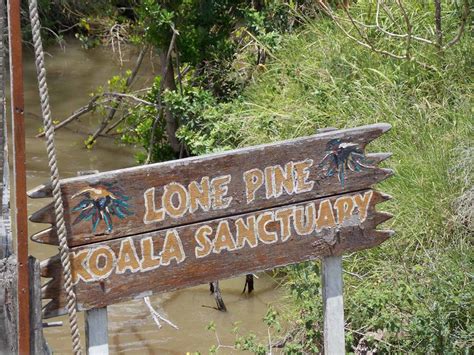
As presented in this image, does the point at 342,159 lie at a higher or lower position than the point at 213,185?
higher

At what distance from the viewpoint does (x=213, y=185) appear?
3.34 metres

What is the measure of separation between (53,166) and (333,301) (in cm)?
146

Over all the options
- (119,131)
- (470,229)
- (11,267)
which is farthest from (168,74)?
(11,267)

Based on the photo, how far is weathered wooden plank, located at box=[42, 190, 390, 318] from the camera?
3.16m

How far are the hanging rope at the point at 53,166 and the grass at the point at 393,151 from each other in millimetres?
1663

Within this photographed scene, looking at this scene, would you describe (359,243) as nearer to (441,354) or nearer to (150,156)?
(441,354)

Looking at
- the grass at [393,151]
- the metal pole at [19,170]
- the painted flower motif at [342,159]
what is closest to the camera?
the metal pole at [19,170]

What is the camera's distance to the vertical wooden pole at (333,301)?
148 inches

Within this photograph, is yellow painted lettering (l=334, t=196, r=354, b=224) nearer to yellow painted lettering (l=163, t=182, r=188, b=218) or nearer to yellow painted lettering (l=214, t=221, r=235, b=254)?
yellow painted lettering (l=214, t=221, r=235, b=254)

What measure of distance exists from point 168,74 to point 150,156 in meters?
0.75

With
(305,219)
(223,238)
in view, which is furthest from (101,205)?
(305,219)

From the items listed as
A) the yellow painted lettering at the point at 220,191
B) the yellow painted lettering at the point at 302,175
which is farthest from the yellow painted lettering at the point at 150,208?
the yellow painted lettering at the point at 302,175

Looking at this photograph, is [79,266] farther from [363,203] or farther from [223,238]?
[363,203]

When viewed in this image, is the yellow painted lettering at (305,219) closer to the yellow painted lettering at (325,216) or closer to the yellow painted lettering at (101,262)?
the yellow painted lettering at (325,216)
